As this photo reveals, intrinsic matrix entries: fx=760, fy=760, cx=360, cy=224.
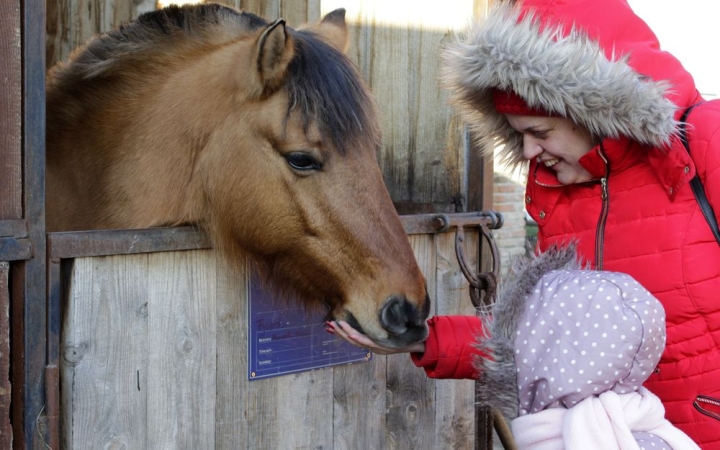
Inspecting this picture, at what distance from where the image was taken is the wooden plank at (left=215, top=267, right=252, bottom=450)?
8.02 feet

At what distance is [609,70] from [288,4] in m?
2.38

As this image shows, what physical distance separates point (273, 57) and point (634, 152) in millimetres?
1063

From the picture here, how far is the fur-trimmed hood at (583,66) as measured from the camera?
192 centimetres

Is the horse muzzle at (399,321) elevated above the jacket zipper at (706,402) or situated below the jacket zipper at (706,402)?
above

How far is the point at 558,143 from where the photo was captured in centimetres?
212

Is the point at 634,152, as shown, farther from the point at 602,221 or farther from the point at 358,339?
the point at 358,339

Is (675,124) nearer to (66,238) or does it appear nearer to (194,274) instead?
(194,274)

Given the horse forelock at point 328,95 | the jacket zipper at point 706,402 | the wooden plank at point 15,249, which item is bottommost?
the jacket zipper at point 706,402

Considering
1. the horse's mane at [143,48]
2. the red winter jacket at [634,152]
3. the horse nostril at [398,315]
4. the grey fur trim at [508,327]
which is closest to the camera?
the grey fur trim at [508,327]

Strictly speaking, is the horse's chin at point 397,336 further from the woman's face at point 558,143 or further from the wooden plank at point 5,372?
the wooden plank at point 5,372

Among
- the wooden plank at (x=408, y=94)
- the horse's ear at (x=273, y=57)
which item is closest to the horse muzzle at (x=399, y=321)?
the horse's ear at (x=273, y=57)

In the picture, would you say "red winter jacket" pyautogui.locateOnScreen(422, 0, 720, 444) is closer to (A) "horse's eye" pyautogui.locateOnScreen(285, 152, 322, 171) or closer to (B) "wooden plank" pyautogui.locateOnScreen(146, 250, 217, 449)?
(A) "horse's eye" pyautogui.locateOnScreen(285, 152, 322, 171)

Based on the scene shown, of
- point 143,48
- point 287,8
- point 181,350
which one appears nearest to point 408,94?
point 287,8

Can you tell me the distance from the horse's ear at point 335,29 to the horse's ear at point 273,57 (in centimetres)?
53
